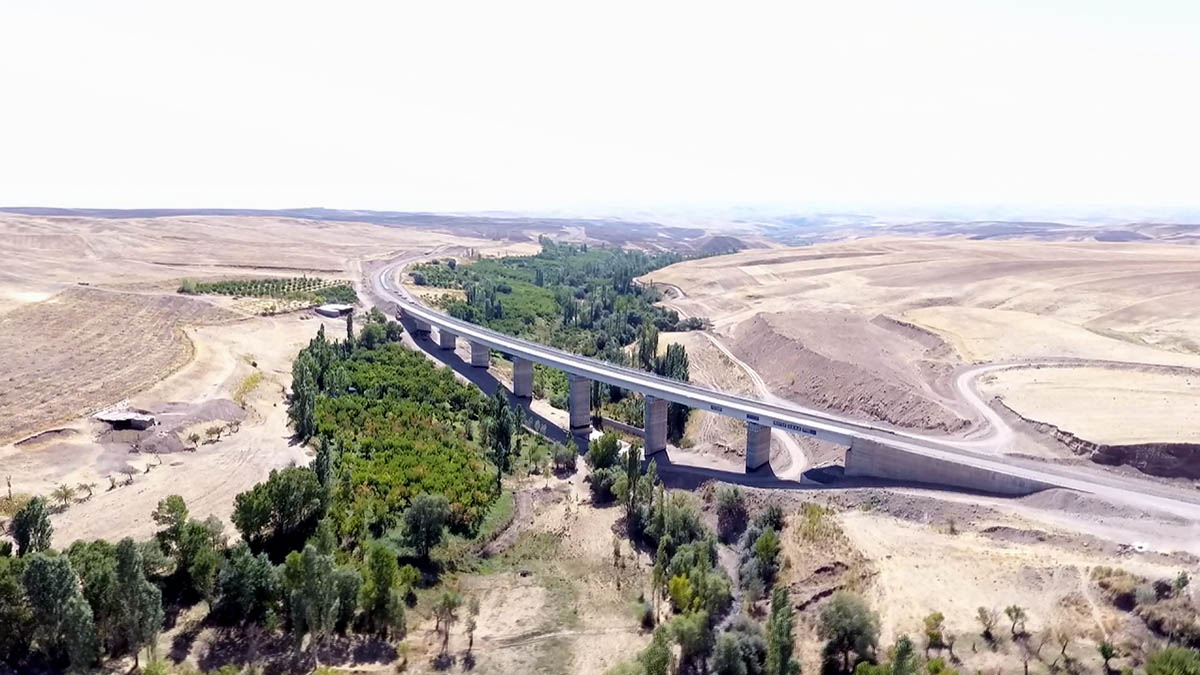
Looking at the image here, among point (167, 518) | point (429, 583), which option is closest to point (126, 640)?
point (167, 518)

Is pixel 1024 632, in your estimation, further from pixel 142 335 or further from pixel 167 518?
pixel 142 335

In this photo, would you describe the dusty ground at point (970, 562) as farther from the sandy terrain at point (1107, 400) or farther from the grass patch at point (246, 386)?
the grass patch at point (246, 386)

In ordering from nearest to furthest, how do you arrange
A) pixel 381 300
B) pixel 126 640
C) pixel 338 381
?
pixel 126 640, pixel 338 381, pixel 381 300

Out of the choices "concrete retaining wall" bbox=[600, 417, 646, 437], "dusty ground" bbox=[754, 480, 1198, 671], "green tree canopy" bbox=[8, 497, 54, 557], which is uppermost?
"green tree canopy" bbox=[8, 497, 54, 557]

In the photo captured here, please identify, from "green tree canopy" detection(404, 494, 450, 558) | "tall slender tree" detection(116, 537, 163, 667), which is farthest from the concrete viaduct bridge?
"tall slender tree" detection(116, 537, 163, 667)

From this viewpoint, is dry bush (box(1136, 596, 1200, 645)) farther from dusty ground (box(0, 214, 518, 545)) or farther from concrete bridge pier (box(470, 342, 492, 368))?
concrete bridge pier (box(470, 342, 492, 368))

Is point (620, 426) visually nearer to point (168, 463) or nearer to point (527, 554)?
point (527, 554)

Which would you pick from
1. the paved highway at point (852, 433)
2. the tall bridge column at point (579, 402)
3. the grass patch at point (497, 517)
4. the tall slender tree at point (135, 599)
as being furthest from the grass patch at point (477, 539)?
the tall slender tree at point (135, 599)

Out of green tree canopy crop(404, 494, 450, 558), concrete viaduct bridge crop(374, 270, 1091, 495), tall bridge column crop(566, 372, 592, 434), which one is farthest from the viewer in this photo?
tall bridge column crop(566, 372, 592, 434)
